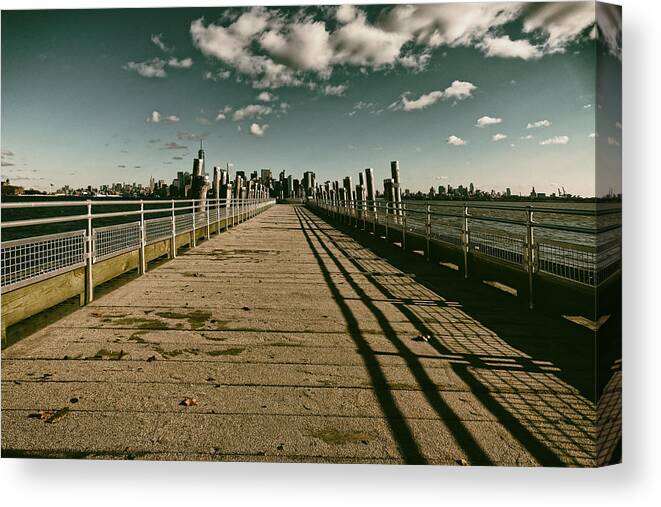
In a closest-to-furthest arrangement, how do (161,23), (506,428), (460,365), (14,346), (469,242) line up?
(506,428) < (460,365) < (14,346) < (161,23) < (469,242)

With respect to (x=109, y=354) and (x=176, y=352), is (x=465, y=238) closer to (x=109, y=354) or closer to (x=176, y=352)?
(x=176, y=352)

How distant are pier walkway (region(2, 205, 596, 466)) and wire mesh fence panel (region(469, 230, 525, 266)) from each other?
519 millimetres

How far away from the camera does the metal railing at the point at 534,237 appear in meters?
2.98

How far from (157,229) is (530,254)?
5.79 metres

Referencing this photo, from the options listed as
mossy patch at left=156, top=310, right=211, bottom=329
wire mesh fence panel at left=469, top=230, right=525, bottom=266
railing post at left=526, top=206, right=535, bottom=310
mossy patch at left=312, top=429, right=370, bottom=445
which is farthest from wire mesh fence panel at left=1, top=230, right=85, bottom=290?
wire mesh fence panel at left=469, top=230, right=525, bottom=266

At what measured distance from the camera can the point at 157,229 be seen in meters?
7.52

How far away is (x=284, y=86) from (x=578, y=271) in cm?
395

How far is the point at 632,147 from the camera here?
2965mm

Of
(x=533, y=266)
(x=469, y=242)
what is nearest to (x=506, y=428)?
(x=533, y=266)

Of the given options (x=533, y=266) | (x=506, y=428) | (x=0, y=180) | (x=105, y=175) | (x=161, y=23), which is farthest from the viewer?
(x=105, y=175)

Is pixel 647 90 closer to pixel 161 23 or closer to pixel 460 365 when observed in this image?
pixel 460 365

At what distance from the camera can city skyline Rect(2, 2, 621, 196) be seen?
346 centimetres

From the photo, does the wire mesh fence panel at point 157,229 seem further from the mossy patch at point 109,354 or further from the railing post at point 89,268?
the mossy patch at point 109,354

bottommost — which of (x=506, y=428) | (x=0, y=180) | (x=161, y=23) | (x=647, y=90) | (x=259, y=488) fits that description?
(x=259, y=488)
